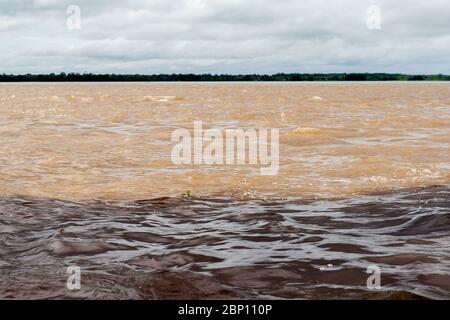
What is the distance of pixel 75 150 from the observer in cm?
1360

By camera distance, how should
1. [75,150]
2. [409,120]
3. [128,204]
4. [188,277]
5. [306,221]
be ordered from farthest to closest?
[409,120], [75,150], [128,204], [306,221], [188,277]

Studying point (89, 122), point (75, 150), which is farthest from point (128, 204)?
point (89, 122)

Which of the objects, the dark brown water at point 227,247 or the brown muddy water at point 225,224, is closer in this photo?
the dark brown water at point 227,247

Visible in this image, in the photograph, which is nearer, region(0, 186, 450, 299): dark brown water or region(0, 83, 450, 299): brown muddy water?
region(0, 186, 450, 299): dark brown water

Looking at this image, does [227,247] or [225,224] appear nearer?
[227,247]

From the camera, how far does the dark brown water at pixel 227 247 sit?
4.25 meters

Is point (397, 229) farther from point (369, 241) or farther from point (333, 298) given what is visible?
point (333, 298)

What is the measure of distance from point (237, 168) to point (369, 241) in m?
5.75

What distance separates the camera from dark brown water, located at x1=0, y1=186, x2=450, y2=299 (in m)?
4.25

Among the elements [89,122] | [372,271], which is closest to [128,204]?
[372,271]

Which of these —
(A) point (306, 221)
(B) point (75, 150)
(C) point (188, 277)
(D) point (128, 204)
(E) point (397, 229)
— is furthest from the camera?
(B) point (75, 150)

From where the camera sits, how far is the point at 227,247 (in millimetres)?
5375

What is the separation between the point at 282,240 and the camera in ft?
18.2

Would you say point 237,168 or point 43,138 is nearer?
point 237,168
